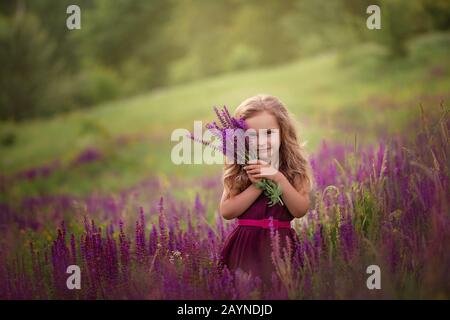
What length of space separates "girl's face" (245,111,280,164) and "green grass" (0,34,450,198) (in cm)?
547

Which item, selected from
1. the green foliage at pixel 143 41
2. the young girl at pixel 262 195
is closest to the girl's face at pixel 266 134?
the young girl at pixel 262 195

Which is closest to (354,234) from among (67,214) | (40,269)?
(40,269)

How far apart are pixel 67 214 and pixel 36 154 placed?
12.2 meters

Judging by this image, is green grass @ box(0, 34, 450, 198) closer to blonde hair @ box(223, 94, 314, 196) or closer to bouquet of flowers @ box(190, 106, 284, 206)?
blonde hair @ box(223, 94, 314, 196)

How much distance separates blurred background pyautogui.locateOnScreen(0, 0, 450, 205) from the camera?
12.5 m

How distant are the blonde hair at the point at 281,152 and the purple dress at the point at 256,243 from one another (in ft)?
0.59

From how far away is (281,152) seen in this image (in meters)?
3.08

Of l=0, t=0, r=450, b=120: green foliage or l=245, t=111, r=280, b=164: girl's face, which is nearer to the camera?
l=245, t=111, r=280, b=164: girl's face

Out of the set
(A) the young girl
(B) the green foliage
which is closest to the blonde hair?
(A) the young girl

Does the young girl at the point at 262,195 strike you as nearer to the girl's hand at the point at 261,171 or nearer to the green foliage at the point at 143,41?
the girl's hand at the point at 261,171

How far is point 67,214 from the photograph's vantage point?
6.08m

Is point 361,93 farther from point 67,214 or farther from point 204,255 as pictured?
point 204,255

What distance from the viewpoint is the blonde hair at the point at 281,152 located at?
297cm

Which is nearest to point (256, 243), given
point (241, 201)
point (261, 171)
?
point (241, 201)
